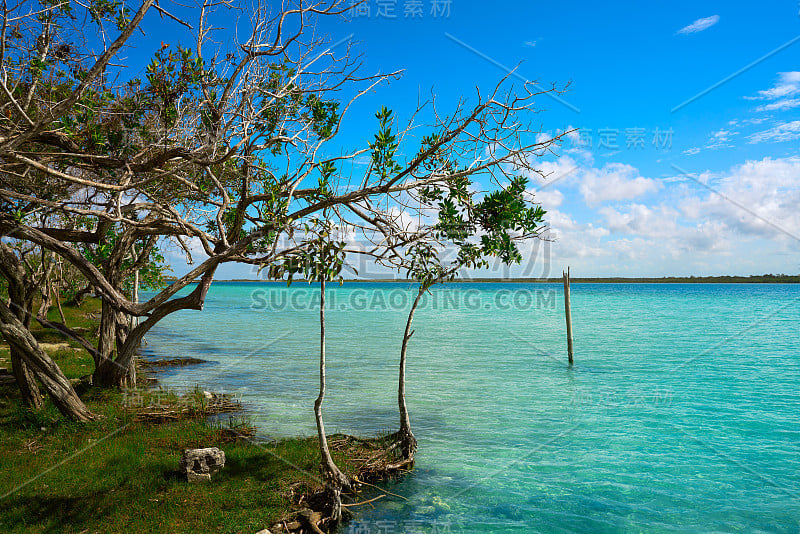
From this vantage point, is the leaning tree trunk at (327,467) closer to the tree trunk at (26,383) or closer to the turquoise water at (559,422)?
the turquoise water at (559,422)

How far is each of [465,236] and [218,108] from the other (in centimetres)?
443

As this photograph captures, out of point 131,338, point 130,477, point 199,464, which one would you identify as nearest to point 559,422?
point 199,464

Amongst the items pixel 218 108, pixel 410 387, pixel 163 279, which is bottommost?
pixel 410 387

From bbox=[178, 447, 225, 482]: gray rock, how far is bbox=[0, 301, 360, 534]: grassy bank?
128mm

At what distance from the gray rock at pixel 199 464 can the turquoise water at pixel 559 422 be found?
7.83 ft

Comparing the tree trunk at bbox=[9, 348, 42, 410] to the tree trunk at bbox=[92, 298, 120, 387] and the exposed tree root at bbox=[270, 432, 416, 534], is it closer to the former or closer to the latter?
the tree trunk at bbox=[92, 298, 120, 387]

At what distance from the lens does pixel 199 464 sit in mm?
7281

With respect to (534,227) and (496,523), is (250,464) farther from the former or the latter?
(534,227)

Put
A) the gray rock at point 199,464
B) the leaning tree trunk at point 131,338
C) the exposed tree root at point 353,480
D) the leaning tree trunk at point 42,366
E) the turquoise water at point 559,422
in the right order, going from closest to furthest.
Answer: the exposed tree root at point 353,480, the gray rock at point 199,464, the turquoise water at point 559,422, the leaning tree trunk at point 42,366, the leaning tree trunk at point 131,338

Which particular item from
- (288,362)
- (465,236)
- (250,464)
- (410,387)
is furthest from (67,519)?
(288,362)

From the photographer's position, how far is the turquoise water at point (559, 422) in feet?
25.8

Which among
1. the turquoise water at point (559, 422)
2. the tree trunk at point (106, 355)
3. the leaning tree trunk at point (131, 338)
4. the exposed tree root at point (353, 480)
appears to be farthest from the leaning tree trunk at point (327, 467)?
the tree trunk at point (106, 355)

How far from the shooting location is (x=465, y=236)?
790 cm

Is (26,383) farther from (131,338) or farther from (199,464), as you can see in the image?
(199,464)
